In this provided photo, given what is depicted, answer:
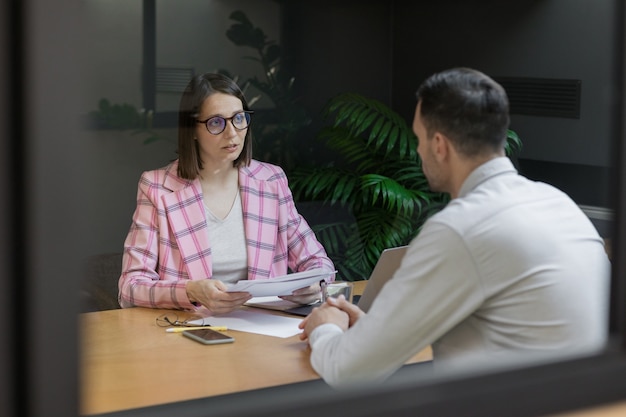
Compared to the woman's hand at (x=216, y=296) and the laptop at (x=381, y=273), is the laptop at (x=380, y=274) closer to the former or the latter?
the laptop at (x=381, y=273)

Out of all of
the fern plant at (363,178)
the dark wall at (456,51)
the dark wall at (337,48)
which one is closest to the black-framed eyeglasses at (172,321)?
the dark wall at (456,51)

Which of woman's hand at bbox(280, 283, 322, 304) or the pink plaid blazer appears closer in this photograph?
woman's hand at bbox(280, 283, 322, 304)

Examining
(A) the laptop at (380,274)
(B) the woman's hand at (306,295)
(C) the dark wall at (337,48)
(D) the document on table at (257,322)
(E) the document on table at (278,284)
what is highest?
(C) the dark wall at (337,48)

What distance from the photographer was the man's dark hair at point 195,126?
9.23 feet

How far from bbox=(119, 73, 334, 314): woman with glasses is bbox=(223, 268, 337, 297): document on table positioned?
1.10ft

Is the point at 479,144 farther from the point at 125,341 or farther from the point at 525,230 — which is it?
the point at 125,341

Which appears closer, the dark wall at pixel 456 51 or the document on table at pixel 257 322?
the document on table at pixel 257 322

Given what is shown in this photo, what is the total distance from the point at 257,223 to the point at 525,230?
1320mm

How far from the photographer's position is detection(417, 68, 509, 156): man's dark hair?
176 centimetres

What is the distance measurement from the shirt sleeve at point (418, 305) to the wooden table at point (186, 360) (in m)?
0.04

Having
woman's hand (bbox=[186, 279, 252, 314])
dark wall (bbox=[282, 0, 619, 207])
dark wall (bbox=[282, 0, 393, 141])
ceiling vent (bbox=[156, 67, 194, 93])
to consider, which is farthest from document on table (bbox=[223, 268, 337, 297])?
dark wall (bbox=[282, 0, 393, 141])

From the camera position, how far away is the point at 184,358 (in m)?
1.97

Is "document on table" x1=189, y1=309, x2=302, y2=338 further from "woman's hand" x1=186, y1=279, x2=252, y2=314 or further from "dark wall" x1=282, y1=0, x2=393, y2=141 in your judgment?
"dark wall" x1=282, y1=0, x2=393, y2=141

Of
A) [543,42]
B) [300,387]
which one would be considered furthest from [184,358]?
[543,42]
